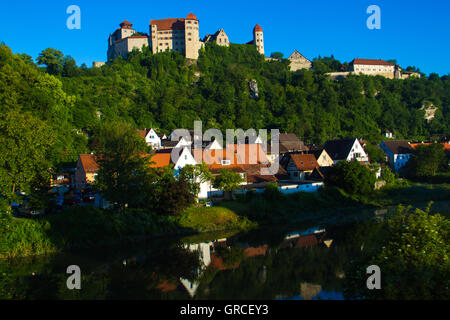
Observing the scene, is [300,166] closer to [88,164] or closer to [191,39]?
[88,164]

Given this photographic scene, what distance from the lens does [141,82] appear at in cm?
8200

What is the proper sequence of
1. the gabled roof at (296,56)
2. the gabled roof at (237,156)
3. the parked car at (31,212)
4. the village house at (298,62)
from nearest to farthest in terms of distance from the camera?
the parked car at (31,212) → the gabled roof at (237,156) → the village house at (298,62) → the gabled roof at (296,56)

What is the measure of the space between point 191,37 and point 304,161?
60.6 meters

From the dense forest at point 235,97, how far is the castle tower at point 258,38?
4.43 meters

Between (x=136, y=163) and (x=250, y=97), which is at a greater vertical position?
(x=250, y=97)

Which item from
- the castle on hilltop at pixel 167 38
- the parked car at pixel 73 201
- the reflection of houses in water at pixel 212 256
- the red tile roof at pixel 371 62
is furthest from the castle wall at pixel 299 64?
the reflection of houses in water at pixel 212 256

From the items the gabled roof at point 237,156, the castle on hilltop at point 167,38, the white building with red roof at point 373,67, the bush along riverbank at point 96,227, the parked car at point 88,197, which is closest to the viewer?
the bush along riverbank at point 96,227

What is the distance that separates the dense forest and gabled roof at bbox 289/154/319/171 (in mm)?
26626

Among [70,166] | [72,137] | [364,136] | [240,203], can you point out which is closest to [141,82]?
[72,137]

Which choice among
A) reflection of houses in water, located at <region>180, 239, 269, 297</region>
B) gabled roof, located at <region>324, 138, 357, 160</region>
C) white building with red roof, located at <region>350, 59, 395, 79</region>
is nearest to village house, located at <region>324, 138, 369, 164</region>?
gabled roof, located at <region>324, 138, 357, 160</region>

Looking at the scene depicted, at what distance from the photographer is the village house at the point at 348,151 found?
1981 inches

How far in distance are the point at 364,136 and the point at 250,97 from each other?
26997 mm

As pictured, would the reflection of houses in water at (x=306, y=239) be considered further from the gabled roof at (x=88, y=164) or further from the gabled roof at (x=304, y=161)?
the gabled roof at (x=88, y=164)
